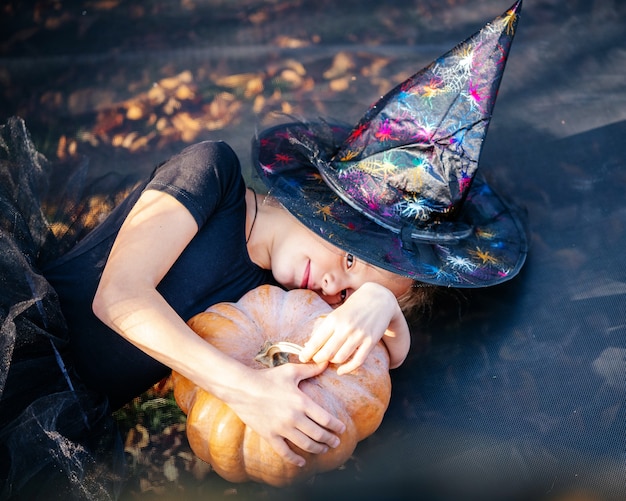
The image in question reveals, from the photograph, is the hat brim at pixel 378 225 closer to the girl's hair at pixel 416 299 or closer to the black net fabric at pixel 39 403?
the girl's hair at pixel 416 299

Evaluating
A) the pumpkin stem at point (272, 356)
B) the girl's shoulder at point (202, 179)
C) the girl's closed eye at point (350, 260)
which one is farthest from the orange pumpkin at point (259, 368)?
the girl's shoulder at point (202, 179)

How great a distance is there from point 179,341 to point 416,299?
651 mm

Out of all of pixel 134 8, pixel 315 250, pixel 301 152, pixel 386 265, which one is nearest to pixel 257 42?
pixel 134 8

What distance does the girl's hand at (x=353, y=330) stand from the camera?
1241 mm

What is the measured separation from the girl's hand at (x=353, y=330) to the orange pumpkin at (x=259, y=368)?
0.05m

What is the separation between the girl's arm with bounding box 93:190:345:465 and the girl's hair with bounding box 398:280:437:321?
453mm

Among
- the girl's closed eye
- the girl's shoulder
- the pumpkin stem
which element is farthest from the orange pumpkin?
the girl's shoulder

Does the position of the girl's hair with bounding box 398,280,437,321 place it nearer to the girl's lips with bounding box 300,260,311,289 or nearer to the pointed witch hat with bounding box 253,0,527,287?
the pointed witch hat with bounding box 253,0,527,287

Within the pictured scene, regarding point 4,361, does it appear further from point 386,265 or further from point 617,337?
point 617,337

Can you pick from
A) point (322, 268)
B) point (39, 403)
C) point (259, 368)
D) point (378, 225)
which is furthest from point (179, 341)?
point (378, 225)

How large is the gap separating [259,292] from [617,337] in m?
0.85

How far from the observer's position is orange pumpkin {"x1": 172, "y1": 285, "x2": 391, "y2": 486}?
125cm

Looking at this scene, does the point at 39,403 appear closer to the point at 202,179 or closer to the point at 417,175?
the point at 202,179

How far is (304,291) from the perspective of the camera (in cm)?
149
